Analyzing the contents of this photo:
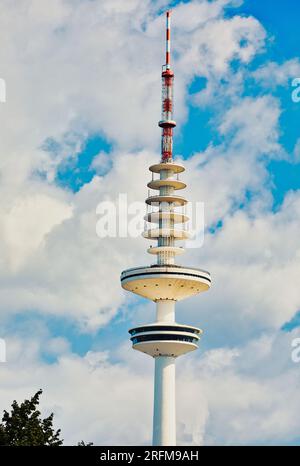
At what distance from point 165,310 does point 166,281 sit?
599 cm

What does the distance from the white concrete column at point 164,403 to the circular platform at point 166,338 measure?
2.06 meters

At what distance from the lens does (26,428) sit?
140750 millimetres

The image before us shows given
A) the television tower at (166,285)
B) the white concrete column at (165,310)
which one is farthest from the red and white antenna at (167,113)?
the white concrete column at (165,310)

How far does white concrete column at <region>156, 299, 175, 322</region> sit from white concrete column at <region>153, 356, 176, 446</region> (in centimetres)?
672

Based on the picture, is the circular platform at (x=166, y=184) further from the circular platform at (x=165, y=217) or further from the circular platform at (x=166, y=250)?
the circular platform at (x=166, y=250)

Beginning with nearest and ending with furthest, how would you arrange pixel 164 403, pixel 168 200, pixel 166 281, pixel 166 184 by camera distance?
1. pixel 164 403
2. pixel 166 281
3. pixel 168 200
4. pixel 166 184

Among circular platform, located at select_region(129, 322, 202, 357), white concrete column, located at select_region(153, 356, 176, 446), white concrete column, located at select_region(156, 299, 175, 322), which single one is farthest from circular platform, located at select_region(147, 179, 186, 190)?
white concrete column, located at select_region(153, 356, 176, 446)

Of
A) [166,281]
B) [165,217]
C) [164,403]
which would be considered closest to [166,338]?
[166,281]

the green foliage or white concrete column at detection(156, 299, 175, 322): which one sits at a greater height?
white concrete column at detection(156, 299, 175, 322)

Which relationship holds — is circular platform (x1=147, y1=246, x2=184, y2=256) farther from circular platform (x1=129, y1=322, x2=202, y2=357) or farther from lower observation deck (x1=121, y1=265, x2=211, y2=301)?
circular platform (x1=129, y1=322, x2=202, y2=357)

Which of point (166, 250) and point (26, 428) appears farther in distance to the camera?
point (166, 250)

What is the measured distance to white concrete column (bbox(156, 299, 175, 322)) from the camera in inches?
7234

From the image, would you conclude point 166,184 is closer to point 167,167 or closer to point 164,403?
point 167,167

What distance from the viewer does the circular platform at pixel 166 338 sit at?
18012 centimetres
